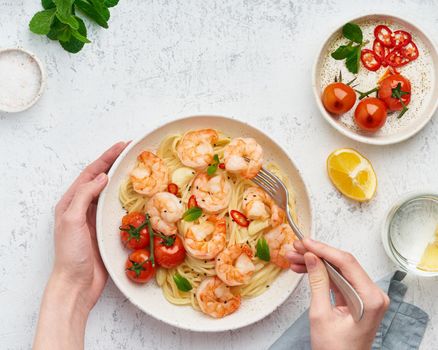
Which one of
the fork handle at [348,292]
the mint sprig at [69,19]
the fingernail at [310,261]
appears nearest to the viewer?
the fork handle at [348,292]

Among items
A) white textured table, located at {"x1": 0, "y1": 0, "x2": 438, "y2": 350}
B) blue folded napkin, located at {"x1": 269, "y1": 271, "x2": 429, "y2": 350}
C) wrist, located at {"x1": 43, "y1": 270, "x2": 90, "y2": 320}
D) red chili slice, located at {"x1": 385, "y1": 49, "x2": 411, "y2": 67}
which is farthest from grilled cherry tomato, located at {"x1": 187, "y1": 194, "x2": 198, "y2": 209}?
red chili slice, located at {"x1": 385, "y1": 49, "x2": 411, "y2": 67}

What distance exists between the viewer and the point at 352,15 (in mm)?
2924

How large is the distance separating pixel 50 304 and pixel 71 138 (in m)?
0.66

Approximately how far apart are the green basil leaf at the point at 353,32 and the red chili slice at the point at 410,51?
194mm

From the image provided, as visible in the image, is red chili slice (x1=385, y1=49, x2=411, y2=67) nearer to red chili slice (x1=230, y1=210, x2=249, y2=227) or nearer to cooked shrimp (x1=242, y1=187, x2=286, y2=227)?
cooked shrimp (x1=242, y1=187, x2=286, y2=227)

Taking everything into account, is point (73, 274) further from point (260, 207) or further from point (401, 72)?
point (401, 72)

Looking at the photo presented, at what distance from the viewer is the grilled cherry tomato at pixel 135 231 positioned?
2.64 metres

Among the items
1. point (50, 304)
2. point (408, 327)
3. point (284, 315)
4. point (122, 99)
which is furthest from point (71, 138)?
point (408, 327)

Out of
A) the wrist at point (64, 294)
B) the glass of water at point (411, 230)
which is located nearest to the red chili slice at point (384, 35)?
the glass of water at point (411, 230)

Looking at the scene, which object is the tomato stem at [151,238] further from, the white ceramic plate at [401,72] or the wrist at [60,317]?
the white ceramic plate at [401,72]

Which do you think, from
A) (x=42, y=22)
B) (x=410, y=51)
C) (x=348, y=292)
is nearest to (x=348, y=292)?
(x=348, y=292)

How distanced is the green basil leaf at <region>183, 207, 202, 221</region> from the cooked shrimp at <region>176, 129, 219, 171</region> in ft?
0.50

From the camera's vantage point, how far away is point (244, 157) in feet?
8.62

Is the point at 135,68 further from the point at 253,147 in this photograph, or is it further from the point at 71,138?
the point at 253,147
